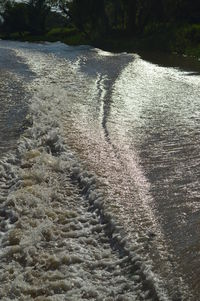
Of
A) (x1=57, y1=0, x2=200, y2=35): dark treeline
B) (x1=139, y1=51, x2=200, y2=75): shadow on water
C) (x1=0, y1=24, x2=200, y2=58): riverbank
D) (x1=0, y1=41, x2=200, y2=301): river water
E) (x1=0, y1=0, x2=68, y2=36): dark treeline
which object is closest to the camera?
(x1=0, y1=41, x2=200, y2=301): river water

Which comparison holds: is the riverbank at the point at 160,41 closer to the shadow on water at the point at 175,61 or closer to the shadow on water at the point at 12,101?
the shadow on water at the point at 175,61

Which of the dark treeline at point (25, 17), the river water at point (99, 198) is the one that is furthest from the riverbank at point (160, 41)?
the dark treeline at point (25, 17)

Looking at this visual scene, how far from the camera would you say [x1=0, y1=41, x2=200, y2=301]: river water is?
4965mm

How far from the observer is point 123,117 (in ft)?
38.9

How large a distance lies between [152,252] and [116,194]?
1663mm

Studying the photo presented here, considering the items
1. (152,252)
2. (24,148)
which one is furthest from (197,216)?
(24,148)

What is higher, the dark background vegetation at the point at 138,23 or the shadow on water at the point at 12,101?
the dark background vegetation at the point at 138,23

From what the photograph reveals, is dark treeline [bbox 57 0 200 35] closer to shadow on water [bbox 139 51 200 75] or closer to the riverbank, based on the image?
the riverbank

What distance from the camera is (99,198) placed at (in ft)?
22.3

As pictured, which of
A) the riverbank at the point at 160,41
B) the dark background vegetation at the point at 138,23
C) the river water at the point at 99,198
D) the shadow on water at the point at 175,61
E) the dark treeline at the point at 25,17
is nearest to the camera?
the river water at the point at 99,198

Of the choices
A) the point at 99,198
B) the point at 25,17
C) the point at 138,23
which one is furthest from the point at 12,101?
the point at 25,17

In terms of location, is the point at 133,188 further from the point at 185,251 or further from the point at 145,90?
the point at 145,90

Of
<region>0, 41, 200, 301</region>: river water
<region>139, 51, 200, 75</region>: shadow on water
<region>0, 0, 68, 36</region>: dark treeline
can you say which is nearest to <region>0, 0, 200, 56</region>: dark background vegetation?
<region>139, 51, 200, 75</region>: shadow on water

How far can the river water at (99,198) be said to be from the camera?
4.96 meters
